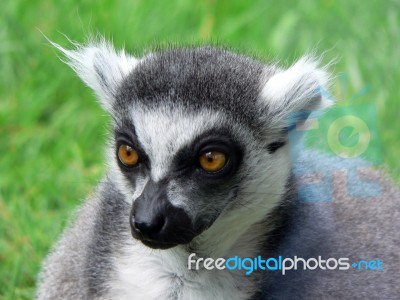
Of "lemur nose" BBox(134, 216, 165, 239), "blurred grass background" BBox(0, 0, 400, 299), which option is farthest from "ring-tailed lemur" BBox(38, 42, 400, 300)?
"blurred grass background" BBox(0, 0, 400, 299)

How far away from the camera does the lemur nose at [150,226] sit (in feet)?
12.0

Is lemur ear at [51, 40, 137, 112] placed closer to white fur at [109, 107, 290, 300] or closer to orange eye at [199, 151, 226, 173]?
white fur at [109, 107, 290, 300]

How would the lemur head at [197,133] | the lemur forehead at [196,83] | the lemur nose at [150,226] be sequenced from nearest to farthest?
1. the lemur nose at [150,226]
2. the lemur head at [197,133]
3. the lemur forehead at [196,83]

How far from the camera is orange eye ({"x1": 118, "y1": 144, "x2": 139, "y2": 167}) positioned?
12.9 feet

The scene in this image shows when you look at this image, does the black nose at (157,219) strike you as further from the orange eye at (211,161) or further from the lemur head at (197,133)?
the orange eye at (211,161)

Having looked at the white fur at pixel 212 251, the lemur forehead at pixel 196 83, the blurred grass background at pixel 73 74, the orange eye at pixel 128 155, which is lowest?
the white fur at pixel 212 251

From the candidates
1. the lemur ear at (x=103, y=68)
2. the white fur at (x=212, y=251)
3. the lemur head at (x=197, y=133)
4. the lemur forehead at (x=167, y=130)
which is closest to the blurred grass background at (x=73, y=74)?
the lemur ear at (x=103, y=68)

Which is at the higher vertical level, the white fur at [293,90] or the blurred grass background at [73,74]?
the blurred grass background at [73,74]

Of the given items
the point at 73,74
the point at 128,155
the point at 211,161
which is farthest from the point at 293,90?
the point at 73,74

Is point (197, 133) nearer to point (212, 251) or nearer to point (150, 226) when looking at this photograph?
point (150, 226)

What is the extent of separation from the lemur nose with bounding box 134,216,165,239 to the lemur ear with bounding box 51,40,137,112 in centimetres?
86

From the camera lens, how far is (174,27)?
7777mm

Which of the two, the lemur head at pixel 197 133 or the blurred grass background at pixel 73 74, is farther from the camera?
the blurred grass background at pixel 73 74

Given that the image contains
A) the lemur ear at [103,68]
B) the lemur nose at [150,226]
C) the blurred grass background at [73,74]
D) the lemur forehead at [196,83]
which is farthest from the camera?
the blurred grass background at [73,74]
